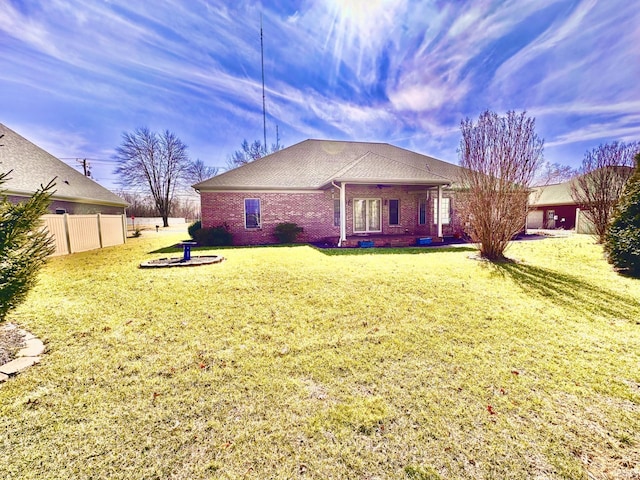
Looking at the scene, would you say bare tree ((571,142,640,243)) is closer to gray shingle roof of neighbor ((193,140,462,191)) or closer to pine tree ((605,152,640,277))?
pine tree ((605,152,640,277))

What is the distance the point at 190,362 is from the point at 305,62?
15365mm

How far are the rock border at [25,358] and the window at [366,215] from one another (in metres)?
13.6

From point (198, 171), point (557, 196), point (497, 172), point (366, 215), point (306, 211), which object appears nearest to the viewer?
point (497, 172)

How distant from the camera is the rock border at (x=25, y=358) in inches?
114

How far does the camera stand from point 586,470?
71.0 inches

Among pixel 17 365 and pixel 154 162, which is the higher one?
pixel 154 162

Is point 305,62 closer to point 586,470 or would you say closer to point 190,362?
point 190,362

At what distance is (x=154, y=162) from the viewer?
123 ft

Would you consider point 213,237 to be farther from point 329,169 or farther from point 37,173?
point 37,173

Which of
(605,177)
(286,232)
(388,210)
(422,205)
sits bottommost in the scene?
(286,232)

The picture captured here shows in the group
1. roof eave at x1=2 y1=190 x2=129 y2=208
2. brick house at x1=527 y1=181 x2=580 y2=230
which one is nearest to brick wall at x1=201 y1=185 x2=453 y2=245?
roof eave at x1=2 y1=190 x2=129 y2=208

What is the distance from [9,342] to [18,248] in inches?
51.6

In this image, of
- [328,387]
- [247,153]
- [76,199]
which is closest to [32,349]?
[328,387]

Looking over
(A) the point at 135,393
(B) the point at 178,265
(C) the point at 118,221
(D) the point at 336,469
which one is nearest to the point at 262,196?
(B) the point at 178,265
